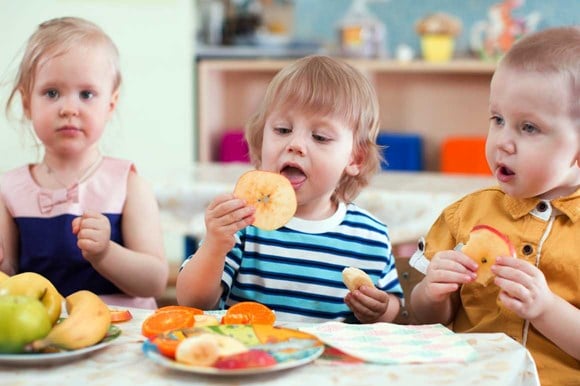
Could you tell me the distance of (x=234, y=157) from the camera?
4.48m

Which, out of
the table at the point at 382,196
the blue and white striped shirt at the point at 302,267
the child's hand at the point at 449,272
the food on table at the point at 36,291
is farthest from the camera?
the table at the point at 382,196

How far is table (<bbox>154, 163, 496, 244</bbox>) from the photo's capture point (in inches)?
101

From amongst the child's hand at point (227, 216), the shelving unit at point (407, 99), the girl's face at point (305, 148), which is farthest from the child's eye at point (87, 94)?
the shelving unit at point (407, 99)

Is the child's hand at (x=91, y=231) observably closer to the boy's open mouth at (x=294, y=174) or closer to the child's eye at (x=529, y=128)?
the boy's open mouth at (x=294, y=174)

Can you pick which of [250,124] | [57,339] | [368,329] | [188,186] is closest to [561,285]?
[368,329]

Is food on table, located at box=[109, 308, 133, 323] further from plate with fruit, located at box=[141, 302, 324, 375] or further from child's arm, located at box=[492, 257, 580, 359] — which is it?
child's arm, located at box=[492, 257, 580, 359]

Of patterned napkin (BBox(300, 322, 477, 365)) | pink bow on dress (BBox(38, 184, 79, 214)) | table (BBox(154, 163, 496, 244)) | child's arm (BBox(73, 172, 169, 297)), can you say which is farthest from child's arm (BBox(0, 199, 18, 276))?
table (BBox(154, 163, 496, 244))

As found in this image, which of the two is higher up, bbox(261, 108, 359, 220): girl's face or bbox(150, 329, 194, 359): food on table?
bbox(261, 108, 359, 220): girl's face

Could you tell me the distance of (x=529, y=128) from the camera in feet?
4.49

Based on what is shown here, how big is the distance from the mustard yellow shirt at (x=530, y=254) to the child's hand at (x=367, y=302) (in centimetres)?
12

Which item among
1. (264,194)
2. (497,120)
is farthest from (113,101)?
(497,120)

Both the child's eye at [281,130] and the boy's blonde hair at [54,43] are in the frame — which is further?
the boy's blonde hair at [54,43]

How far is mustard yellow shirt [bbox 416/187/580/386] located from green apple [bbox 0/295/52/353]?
702mm

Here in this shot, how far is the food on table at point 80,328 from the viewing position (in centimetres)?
108
